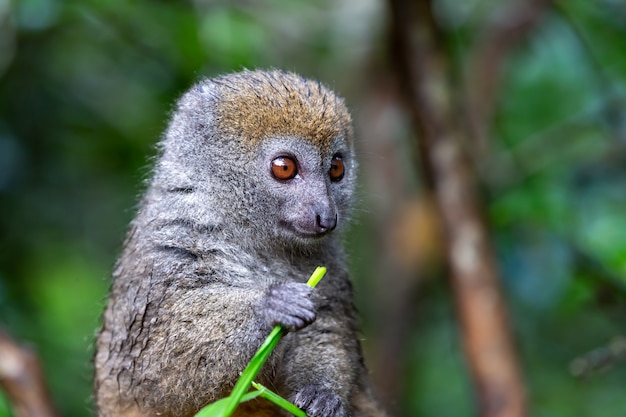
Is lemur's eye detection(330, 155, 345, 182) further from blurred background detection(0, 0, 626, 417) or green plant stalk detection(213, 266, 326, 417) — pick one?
blurred background detection(0, 0, 626, 417)

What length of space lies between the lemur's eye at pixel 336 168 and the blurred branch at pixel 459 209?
1543mm

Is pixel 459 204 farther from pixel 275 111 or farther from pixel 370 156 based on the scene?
pixel 275 111

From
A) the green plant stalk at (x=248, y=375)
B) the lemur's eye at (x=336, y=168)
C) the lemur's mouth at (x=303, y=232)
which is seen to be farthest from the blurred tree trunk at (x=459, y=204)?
the green plant stalk at (x=248, y=375)

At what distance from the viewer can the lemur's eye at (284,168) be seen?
468cm

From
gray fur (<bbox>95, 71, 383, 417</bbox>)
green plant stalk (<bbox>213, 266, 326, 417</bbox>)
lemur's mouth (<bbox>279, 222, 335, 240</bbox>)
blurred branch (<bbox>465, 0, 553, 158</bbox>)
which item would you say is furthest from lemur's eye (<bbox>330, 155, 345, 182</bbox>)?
blurred branch (<bbox>465, 0, 553, 158</bbox>)

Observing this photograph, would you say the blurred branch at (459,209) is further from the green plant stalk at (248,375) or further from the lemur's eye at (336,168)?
the green plant stalk at (248,375)

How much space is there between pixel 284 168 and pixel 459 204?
6.86 feet

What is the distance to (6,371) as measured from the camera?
16.2 ft

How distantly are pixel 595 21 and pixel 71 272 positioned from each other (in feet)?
16.9

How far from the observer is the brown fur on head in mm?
4742

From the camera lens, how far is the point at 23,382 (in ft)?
16.2

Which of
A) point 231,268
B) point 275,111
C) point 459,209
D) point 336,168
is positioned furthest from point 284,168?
point 459,209

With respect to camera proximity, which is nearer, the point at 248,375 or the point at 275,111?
the point at 248,375

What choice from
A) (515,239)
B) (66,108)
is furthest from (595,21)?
(66,108)
